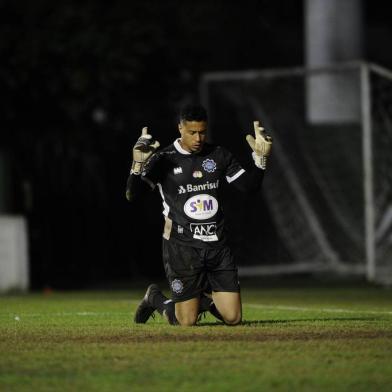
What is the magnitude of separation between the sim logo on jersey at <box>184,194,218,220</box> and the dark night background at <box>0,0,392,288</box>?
1208 cm

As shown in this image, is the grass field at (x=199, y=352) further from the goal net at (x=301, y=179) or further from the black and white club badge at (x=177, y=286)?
the goal net at (x=301, y=179)

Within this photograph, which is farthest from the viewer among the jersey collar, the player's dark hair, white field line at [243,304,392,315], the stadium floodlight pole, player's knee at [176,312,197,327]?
the stadium floodlight pole

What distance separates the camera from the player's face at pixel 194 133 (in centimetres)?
1183

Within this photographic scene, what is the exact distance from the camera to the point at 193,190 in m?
12.0

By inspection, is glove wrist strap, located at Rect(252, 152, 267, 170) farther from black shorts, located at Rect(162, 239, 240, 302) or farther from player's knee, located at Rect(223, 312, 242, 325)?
player's knee, located at Rect(223, 312, 242, 325)

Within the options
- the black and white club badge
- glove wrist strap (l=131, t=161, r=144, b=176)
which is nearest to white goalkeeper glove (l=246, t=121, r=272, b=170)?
glove wrist strap (l=131, t=161, r=144, b=176)

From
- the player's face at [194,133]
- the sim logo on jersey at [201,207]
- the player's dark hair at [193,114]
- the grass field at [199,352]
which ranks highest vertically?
the player's dark hair at [193,114]

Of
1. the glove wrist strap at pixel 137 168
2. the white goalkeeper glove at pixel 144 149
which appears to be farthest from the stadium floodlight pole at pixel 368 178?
the white goalkeeper glove at pixel 144 149

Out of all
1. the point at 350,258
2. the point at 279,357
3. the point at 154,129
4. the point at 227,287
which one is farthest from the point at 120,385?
the point at 154,129

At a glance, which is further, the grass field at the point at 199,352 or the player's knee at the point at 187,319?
the player's knee at the point at 187,319

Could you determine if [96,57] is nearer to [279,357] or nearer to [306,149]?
[306,149]

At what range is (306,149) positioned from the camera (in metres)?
24.5

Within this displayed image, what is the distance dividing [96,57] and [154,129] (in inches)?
120

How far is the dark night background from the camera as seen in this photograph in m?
26.0
